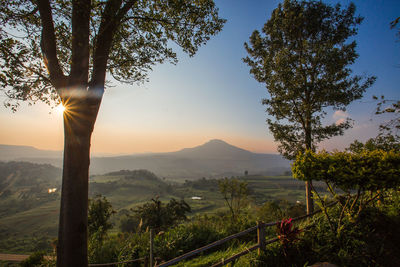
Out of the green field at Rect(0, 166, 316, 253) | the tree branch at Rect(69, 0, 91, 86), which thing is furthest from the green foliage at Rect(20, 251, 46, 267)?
the green field at Rect(0, 166, 316, 253)

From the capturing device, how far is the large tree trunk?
3.77 metres

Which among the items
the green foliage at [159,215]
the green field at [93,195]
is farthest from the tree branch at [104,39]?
the green field at [93,195]

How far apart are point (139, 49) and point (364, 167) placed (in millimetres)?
7838

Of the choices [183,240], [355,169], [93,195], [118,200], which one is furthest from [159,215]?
[93,195]

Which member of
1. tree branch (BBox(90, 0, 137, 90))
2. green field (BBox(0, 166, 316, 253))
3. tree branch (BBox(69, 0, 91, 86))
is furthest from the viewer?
green field (BBox(0, 166, 316, 253))

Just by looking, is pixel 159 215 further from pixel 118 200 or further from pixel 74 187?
pixel 118 200

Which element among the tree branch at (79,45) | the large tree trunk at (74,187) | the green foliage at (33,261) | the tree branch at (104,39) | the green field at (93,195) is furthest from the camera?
the green field at (93,195)

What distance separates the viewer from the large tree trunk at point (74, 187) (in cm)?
377

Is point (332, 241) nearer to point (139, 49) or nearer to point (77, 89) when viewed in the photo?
point (77, 89)

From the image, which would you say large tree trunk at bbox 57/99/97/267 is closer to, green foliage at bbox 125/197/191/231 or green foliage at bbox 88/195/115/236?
green foliage at bbox 88/195/115/236

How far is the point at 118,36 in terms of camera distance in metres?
6.58

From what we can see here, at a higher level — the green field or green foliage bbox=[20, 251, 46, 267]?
green foliage bbox=[20, 251, 46, 267]

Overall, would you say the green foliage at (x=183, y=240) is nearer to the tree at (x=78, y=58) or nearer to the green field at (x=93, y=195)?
the tree at (x=78, y=58)

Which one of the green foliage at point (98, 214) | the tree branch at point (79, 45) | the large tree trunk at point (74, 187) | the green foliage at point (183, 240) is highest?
the tree branch at point (79, 45)
